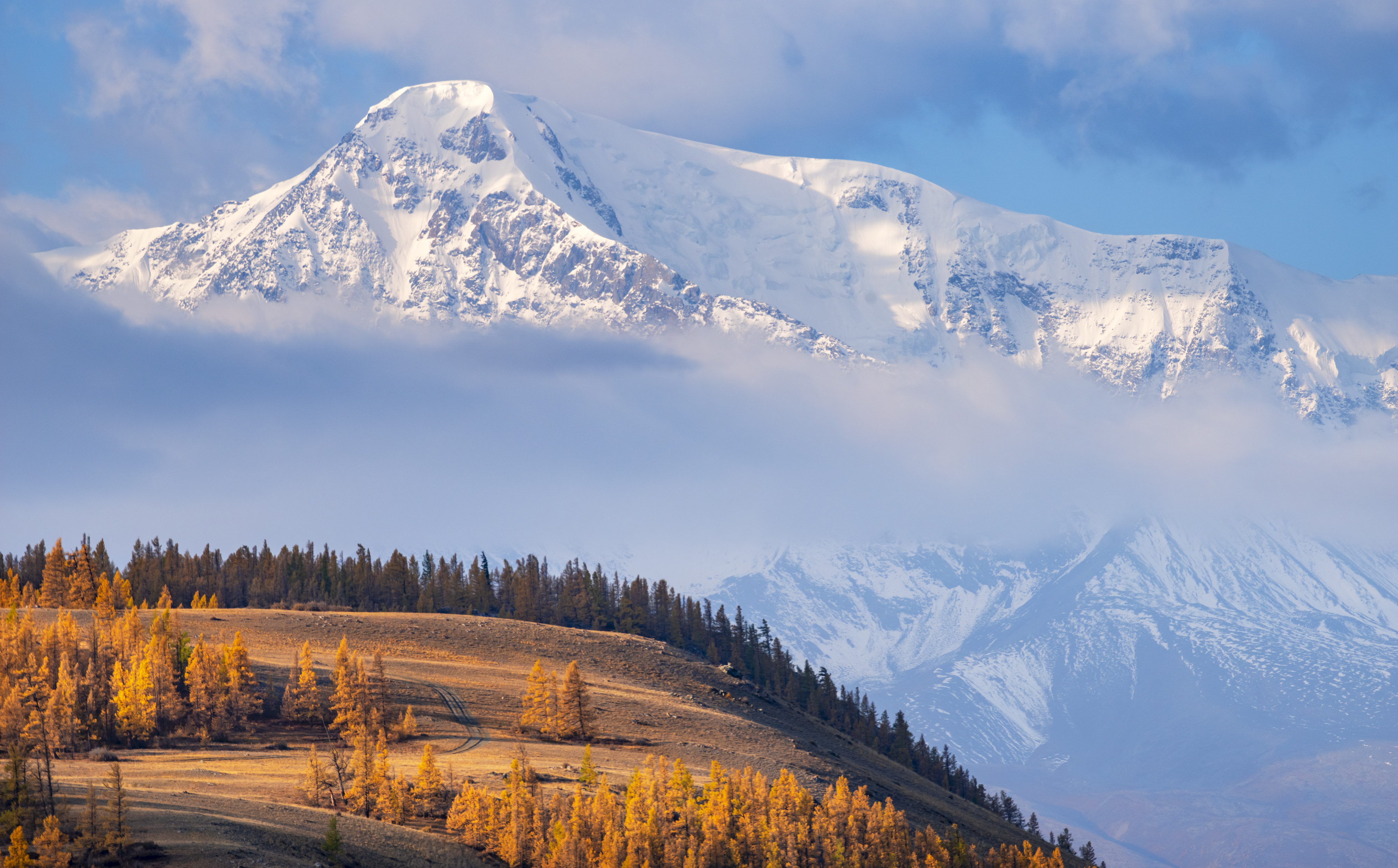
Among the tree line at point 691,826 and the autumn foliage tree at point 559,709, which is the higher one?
the autumn foliage tree at point 559,709

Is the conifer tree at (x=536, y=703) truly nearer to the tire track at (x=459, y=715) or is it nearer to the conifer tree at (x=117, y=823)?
the tire track at (x=459, y=715)

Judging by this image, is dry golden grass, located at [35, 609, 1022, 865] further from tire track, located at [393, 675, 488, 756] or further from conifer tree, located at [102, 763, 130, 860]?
conifer tree, located at [102, 763, 130, 860]

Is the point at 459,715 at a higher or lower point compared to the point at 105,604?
Result: lower

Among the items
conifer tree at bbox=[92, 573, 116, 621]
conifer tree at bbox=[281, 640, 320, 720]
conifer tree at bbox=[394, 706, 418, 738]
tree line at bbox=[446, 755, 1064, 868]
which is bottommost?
tree line at bbox=[446, 755, 1064, 868]

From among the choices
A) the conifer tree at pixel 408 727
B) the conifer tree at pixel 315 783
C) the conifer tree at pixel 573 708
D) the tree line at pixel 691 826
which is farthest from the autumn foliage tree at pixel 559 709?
the conifer tree at pixel 315 783

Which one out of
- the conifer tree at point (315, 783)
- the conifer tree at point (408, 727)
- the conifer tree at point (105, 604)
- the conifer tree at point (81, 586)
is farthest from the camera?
the conifer tree at point (81, 586)

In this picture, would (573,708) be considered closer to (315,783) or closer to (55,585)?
(315,783)

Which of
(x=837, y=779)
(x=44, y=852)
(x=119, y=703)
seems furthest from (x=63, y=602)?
(x=44, y=852)

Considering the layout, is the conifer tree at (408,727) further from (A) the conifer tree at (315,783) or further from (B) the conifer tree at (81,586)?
(B) the conifer tree at (81,586)

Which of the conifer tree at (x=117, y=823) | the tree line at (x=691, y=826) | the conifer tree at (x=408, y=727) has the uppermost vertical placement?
the conifer tree at (x=408, y=727)

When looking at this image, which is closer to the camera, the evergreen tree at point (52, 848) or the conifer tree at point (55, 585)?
the evergreen tree at point (52, 848)

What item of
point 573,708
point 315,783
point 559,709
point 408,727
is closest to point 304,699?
point 408,727

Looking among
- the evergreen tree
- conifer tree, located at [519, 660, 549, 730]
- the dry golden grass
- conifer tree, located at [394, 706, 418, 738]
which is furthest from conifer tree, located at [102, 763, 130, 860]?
conifer tree, located at [519, 660, 549, 730]

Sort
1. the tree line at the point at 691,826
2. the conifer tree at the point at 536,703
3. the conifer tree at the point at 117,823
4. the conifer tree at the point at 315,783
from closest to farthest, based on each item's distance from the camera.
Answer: the conifer tree at the point at 117,823 → the tree line at the point at 691,826 → the conifer tree at the point at 315,783 → the conifer tree at the point at 536,703
